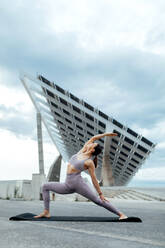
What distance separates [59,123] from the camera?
39844mm

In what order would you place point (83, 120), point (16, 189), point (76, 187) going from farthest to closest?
point (83, 120), point (16, 189), point (76, 187)

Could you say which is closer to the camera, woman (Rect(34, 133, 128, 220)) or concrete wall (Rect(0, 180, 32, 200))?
woman (Rect(34, 133, 128, 220))

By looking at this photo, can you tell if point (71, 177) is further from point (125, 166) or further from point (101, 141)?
point (125, 166)

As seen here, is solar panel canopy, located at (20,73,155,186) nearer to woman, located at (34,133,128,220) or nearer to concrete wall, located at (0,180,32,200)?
concrete wall, located at (0,180,32,200)

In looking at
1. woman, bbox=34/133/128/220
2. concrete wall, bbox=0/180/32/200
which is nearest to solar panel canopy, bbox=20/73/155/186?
concrete wall, bbox=0/180/32/200

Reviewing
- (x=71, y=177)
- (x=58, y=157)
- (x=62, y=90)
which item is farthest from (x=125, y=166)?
(x=71, y=177)

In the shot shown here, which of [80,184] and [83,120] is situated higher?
[83,120]

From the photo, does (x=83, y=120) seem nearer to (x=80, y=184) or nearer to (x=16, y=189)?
(x=16, y=189)

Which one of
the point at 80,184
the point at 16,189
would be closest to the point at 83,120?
the point at 16,189

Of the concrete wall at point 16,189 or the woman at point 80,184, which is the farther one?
the concrete wall at point 16,189

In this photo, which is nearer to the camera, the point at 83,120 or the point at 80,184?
the point at 80,184

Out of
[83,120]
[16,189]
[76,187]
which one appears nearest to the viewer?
[76,187]

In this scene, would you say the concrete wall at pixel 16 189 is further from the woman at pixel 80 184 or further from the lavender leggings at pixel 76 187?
the lavender leggings at pixel 76 187

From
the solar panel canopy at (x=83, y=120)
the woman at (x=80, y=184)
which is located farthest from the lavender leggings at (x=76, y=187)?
the solar panel canopy at (x=83, y=120)
